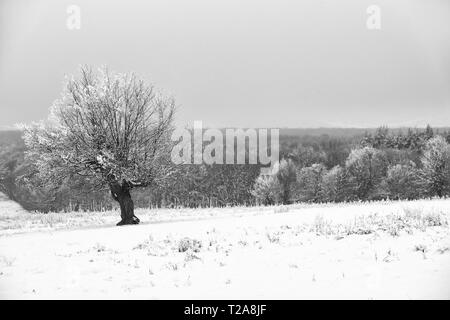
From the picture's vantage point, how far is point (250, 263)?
12016 mm

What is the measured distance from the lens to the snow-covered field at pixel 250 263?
379 inches

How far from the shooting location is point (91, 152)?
23.1 metres

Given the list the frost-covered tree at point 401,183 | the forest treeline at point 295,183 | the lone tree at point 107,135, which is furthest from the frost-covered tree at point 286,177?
the lone tree at point 107,135

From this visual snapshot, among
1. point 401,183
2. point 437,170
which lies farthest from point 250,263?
point 401,183

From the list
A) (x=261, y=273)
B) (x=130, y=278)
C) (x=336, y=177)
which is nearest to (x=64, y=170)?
(x=130, y=278)

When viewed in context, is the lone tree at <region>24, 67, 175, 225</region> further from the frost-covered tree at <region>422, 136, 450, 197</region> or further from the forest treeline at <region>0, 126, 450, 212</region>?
the frost-covered tree at <region>422, 136, 450, 197</region>

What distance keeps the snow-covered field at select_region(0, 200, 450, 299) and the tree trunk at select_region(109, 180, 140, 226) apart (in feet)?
20.7

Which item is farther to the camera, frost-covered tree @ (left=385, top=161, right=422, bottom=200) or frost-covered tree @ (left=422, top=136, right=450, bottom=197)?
frost-covered tree @ (left=385, top=161, right=422, bottom=200)

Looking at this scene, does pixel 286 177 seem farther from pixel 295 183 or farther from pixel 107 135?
pixel 107 135

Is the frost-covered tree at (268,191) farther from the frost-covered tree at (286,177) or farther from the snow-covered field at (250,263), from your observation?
the snow-covered field at (250,263)

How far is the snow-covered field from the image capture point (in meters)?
9.62

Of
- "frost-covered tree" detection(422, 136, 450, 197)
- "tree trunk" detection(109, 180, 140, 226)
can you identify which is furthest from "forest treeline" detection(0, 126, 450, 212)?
"tree trunk" detection(109, 180, 140, 226)
